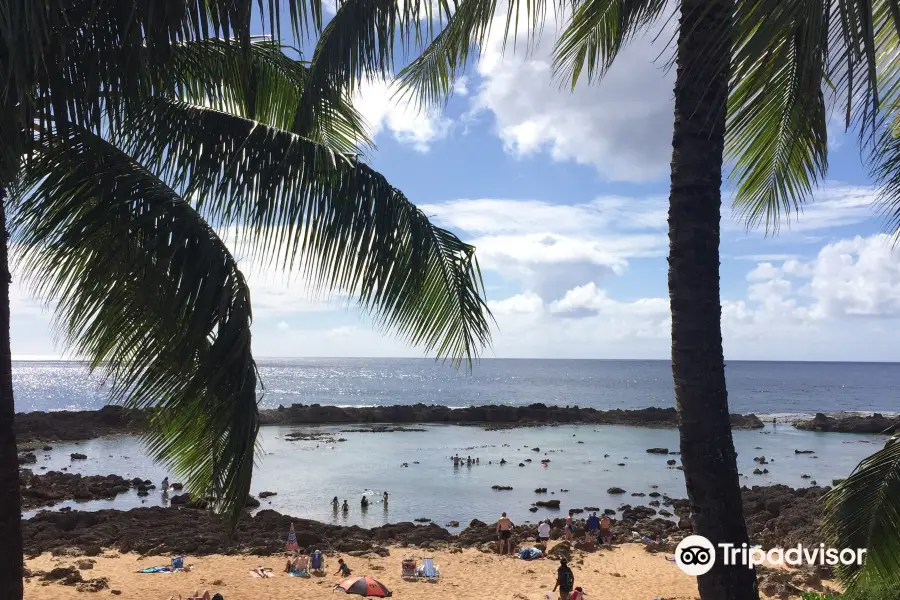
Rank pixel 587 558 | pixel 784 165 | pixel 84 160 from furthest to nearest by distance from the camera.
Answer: pixel 587 558 < pixel 784 165 < pixel 84 160

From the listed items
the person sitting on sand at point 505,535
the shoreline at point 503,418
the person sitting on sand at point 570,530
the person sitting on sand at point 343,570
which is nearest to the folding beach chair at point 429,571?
the person sitting on sand at point 343,570

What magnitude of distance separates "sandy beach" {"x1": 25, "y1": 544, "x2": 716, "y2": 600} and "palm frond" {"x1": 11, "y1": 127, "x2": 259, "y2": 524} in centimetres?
1139

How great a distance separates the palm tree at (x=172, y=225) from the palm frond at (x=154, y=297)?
12mm

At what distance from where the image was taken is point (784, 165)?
19.8 ft

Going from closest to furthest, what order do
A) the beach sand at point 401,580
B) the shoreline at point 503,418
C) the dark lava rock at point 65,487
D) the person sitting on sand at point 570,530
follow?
the beach sand at point 401,580 < the person sitting on sand at point 570,530 < the dark lava rock at point 65,487 < the shoreline at point 503,418

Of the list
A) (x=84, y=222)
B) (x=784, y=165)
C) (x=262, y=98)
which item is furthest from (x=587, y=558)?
A: (x=84, y=222)

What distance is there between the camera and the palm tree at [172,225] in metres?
3.76

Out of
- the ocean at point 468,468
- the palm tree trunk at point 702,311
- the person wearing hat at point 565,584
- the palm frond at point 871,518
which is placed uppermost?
the palm tree trunk at point 702,311

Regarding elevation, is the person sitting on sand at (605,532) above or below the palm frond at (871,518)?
below

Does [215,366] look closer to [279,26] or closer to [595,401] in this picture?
[279,26]

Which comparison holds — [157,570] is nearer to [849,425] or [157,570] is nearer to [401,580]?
[401,580]

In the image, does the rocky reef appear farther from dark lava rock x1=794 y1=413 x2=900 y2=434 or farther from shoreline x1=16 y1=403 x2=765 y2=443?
dark lava rock x1=794 y1=413 x2=900 y2=434

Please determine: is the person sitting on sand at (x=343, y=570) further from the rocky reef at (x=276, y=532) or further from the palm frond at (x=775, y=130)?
the palm frond at (x=775, y=130)

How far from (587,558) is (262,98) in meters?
15.8
